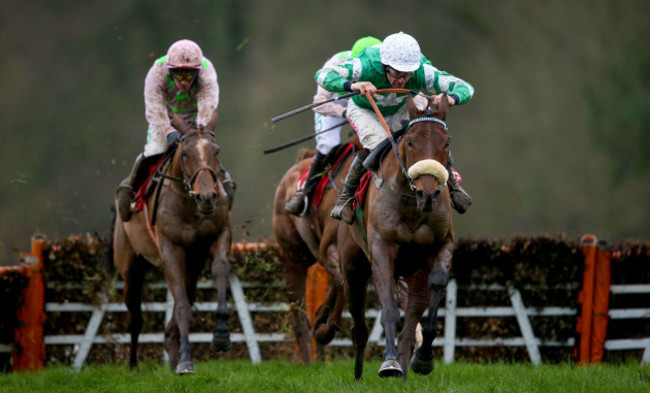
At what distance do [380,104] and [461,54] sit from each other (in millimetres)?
18782

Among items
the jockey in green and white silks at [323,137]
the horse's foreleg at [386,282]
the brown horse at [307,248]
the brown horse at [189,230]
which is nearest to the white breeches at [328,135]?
the jockey in green and white silks at [323,137]

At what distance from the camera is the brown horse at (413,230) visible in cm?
732

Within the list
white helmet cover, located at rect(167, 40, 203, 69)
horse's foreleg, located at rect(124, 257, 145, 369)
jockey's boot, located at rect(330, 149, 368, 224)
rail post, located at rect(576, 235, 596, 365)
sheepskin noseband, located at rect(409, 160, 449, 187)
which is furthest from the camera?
rail post, located at rect(576, 235, 596, 365)

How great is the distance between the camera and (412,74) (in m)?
8.48

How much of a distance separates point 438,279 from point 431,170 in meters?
0.94

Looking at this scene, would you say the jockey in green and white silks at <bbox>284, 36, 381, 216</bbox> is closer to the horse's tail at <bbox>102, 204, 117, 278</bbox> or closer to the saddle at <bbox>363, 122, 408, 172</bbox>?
the horse's tail at <bbox>102, 204, 117, 278</bbox>

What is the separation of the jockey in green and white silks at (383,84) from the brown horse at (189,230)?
1478 millimetres

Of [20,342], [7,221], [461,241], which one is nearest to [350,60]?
[461,241]

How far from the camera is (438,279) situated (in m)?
7.52

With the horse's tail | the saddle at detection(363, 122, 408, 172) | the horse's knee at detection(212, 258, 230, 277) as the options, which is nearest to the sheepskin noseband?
the saddle at detection(363, 122, 408, 172)

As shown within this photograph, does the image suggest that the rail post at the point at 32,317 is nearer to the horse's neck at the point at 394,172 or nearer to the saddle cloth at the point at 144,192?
the saddle cloth at the point at 144,192

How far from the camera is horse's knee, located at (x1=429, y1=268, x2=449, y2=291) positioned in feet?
24.6

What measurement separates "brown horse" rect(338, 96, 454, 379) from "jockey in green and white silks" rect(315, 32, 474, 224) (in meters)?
0.33

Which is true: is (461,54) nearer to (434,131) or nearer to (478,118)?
(478,118)
